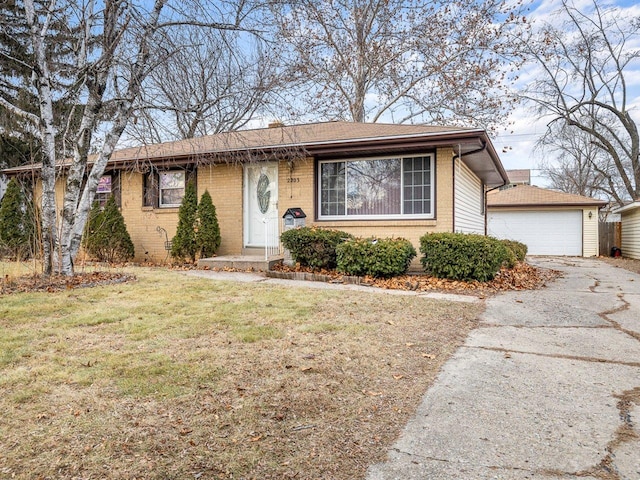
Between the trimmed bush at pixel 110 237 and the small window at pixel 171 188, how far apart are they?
1.21 m

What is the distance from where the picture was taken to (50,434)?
7.14 ft

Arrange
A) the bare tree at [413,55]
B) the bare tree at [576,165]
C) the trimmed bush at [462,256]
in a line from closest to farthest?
the trimmed bush at [462,256], the bare tree at [413,55], the bare tree at [576,165]

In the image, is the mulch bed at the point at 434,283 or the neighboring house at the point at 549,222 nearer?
the mulch bed at the point at 434,283

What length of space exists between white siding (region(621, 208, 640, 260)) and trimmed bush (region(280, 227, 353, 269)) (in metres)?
14.7

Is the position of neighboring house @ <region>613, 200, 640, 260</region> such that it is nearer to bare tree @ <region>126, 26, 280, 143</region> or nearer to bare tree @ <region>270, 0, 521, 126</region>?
bare tree @ <region>270, 0, 521, 126</region>

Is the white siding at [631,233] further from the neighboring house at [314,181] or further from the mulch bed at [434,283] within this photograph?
the mulch bed at [434,283]

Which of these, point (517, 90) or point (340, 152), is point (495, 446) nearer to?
point (340, 152)

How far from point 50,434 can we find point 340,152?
7847 mm

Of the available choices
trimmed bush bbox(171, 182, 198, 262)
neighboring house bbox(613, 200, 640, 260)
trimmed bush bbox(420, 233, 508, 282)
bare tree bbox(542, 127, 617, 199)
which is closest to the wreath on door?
trimmed bush bbox(171, 182, 198, 262)

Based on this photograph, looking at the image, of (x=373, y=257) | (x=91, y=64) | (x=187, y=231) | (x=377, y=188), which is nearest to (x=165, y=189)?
(x=187, y=231)

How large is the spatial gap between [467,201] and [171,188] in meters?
7.94

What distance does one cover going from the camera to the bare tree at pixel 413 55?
682 inches

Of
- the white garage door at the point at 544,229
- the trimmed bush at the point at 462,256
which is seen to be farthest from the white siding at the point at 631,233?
the trimmed bush at the point at 462,256

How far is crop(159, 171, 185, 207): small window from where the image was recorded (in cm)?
1130
